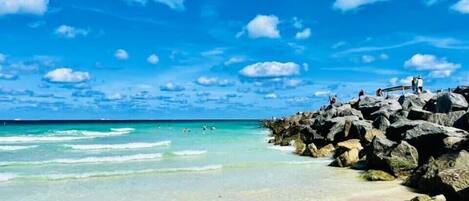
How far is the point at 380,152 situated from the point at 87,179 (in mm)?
11272

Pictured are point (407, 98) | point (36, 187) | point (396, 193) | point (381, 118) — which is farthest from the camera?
point (407, 98)

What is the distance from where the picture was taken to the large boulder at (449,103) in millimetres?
26547

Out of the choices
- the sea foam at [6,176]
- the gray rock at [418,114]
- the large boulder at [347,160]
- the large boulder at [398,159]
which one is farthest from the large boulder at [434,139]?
the sea foam at [6,176]

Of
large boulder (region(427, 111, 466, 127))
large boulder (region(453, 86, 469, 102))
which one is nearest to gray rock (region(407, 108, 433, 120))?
large boulder (region(427, 111, 466, 127))

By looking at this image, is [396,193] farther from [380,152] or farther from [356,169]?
[356,169]

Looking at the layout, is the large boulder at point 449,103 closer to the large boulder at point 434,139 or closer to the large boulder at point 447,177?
the large boulder at point 434,139

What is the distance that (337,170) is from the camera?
2141 cm

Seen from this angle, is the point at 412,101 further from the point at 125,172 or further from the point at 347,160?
the point at 125,172

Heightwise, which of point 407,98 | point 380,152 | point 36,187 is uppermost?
point 407,98

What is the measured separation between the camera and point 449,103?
88.0 ft

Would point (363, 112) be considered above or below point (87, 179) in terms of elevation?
above

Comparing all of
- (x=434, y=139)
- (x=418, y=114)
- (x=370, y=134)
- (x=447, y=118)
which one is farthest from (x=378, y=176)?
(x=418, y=114)

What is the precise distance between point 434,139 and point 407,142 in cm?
100

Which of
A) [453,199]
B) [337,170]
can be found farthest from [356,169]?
[453,199]
